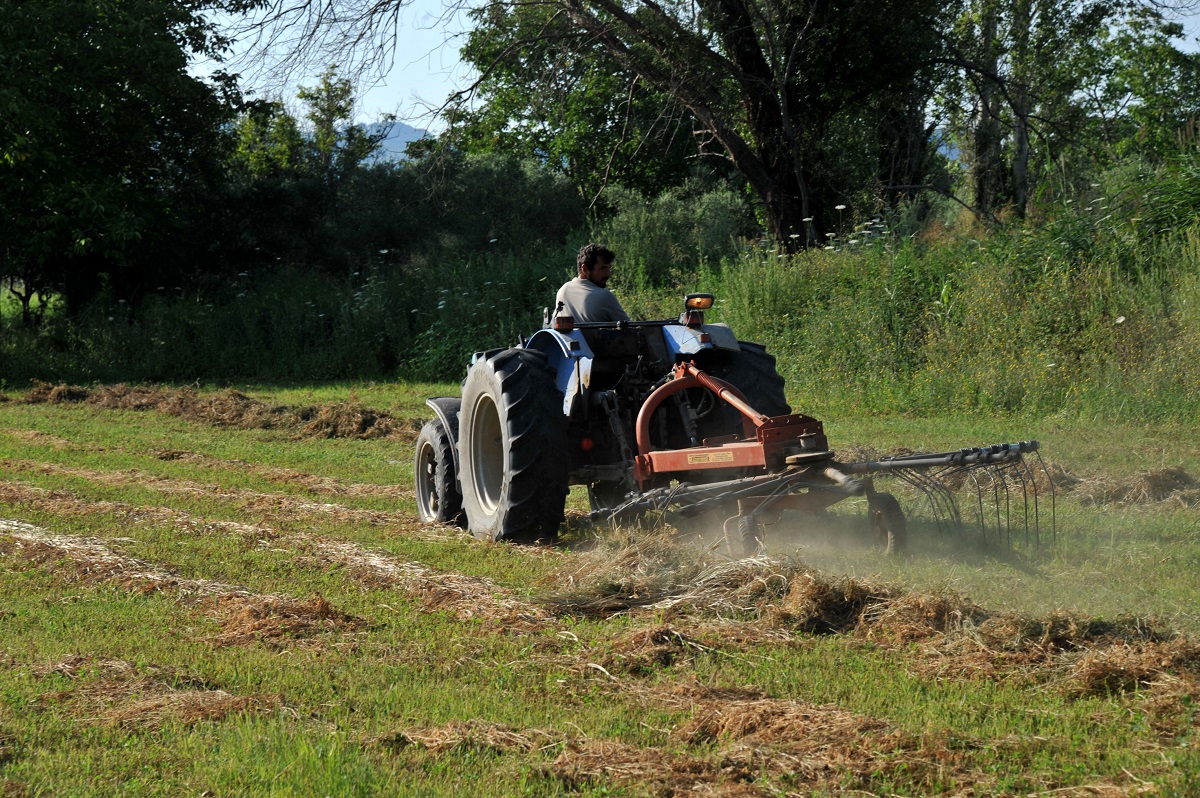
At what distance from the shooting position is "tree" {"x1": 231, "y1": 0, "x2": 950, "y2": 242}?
56.3 feet

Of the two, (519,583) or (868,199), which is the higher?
(868,199)

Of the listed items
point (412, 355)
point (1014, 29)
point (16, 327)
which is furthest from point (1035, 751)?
point (16, 327)

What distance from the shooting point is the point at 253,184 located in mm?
25438

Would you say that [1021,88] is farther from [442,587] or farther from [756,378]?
[442,587]

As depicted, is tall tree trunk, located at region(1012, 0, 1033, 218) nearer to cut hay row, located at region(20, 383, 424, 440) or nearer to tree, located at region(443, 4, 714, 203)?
tree, located at region(443, 4, 714, 203)

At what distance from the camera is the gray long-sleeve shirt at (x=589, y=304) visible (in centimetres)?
805

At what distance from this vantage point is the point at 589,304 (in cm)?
806

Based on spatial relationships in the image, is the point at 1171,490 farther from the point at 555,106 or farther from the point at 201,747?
the point at 555,106

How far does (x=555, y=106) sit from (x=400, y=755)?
1555cm

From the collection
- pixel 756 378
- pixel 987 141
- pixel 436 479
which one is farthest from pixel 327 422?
pixel 987 141

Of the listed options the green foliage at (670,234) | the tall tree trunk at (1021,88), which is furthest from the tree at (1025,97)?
the green foliage at (670,234)

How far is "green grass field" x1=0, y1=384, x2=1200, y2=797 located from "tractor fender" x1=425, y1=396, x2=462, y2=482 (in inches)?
27.5

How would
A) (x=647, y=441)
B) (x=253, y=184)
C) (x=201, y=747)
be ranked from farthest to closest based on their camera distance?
(x=253, y=184), (x=647, y=441), (x=201, y=747)

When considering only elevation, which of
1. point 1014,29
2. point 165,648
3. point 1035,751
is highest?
point 1014,29
